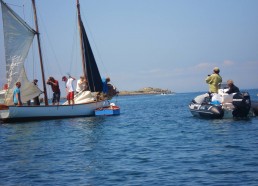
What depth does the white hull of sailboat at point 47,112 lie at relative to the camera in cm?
2978

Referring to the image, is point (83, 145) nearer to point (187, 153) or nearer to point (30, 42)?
point (187, 153)

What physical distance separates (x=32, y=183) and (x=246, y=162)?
6027 millimetres

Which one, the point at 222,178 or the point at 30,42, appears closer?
the point at 222,178

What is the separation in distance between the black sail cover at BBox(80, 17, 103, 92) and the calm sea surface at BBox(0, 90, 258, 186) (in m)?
16.4

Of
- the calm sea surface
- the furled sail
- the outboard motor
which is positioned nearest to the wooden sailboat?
the furled sail

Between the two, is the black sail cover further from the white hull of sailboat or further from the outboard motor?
the outboard motor

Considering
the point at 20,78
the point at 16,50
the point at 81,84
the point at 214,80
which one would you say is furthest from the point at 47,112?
the point at 214,80

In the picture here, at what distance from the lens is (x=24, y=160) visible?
1379cm

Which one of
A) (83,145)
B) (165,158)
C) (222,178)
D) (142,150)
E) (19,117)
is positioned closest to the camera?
(222,178)

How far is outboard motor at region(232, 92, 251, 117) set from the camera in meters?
22.4

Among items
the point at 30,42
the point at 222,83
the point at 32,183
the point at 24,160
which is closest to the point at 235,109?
the point at 222,83

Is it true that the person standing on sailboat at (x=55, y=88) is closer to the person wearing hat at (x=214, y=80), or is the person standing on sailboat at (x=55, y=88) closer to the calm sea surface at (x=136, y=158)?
the calm sea surface at (x=136, y=158)

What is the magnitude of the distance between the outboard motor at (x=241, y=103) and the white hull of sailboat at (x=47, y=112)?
A: 1447 centimetres

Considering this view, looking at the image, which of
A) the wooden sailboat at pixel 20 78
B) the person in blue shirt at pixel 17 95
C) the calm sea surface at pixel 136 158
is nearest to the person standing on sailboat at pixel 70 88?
the wooden sailboat at pixel 20 78
